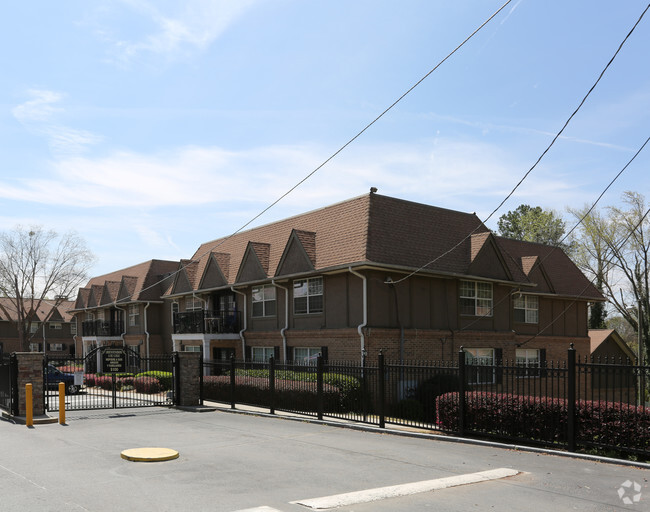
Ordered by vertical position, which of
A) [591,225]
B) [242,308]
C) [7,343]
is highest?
[591,225]

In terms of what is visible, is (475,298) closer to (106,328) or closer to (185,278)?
(185,278)

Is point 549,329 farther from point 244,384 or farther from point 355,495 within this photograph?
point 355,495

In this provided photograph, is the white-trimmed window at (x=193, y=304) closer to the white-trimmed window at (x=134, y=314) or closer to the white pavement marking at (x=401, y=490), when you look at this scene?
the white-trimmed window at (x=134, y=314)

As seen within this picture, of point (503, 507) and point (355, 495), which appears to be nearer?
point (503, 507)

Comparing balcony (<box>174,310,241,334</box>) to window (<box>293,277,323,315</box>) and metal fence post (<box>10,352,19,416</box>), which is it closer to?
window (<box>293,277,323,315</box>)

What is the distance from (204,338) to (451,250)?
1302cm

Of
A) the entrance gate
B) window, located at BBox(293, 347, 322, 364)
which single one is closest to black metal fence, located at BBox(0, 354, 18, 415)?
the entrance gate

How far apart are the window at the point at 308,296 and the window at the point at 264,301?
2006mm

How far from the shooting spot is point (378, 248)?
25.0 metres

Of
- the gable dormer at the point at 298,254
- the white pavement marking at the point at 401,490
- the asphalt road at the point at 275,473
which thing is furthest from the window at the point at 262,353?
the white pavement marking at the point at 401,490

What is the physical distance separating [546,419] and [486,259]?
16.2 meters

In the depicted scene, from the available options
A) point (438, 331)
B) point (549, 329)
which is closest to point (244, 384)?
point (438, 331)

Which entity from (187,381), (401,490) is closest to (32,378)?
(187,381)

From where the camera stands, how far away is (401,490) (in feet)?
30.8
